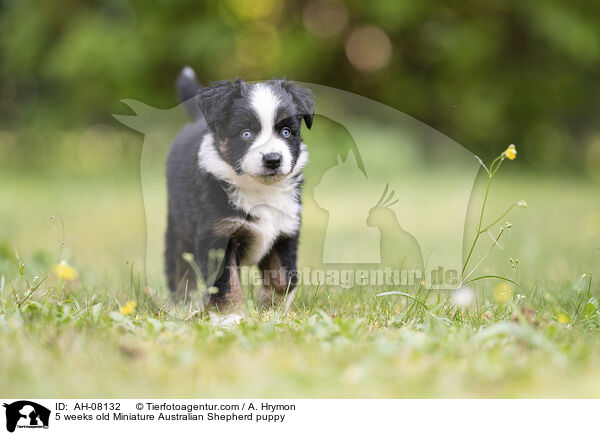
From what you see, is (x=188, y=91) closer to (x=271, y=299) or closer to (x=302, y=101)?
(x=302, y=101)

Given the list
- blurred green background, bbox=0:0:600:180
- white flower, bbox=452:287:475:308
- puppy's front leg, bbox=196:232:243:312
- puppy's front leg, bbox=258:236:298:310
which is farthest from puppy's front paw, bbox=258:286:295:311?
blurred green background, bbox=0:0:600:180

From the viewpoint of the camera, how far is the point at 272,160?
109 inches

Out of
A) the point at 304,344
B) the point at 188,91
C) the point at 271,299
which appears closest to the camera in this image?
the point at 304,344

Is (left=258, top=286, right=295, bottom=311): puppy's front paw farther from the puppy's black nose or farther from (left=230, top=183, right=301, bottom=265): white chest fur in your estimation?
the puppy's black nose

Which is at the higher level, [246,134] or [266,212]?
[246,134]

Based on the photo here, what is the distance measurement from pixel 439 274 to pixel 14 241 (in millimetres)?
3611

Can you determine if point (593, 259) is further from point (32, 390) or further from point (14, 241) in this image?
point (14, 241)

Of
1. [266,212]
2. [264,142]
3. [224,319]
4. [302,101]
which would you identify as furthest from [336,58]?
[224,319]

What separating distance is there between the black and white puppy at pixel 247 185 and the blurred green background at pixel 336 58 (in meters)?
6.32

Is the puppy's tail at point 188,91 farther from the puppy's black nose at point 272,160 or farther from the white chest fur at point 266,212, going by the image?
the puppy's black nose at point 272,160

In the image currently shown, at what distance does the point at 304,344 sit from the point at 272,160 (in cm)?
85
